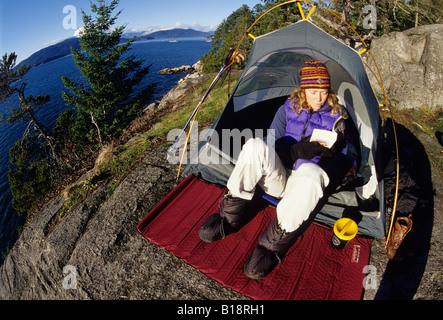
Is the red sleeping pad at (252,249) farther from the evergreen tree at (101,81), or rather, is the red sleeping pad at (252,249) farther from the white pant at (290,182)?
the evergreen tree at (101,81)

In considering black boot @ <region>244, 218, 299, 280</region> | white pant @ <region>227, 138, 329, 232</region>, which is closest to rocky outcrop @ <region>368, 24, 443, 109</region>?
white pant @ <region>227, 138, 329, 232</region>

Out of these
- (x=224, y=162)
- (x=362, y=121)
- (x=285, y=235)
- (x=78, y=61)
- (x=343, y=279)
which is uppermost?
(x=78, y=61)

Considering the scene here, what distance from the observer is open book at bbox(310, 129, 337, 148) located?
262cm

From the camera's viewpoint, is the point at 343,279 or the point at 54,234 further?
the point at 54,234

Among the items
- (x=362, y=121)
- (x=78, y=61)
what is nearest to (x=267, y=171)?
(x=362, y=121)

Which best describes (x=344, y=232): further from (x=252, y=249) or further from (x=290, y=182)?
(x=252, y=249)

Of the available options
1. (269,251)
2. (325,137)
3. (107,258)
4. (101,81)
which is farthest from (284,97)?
(101,81)

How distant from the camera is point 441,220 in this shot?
131 inches

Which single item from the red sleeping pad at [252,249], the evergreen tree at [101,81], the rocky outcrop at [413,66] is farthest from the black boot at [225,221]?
the evergreen tree at [101,81]

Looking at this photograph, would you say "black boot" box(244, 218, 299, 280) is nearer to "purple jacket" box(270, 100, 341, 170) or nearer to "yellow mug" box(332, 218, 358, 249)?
"yellow mug" box(332, 218, 358, 249)

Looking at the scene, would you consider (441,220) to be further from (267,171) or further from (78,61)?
(78,61)

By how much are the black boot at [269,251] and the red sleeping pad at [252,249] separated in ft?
0.49

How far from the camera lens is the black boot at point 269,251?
251cm
